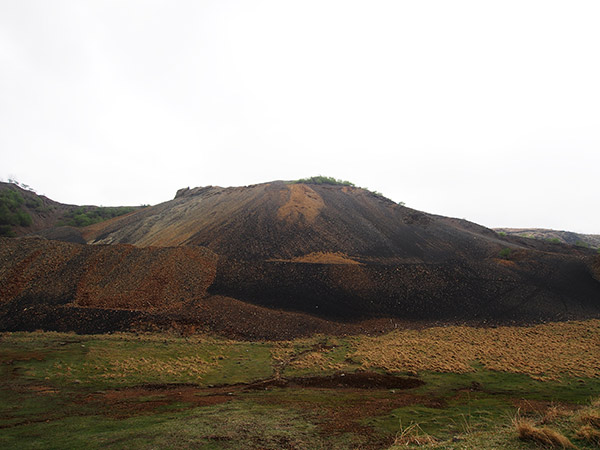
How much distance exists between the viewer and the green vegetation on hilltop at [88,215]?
6059 cm

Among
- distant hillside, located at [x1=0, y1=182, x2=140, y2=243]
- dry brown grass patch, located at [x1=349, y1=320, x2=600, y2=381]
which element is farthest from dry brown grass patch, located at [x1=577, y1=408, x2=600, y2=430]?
distant hillside, located at [x1=0, y1=182, x2=140, y2=243]

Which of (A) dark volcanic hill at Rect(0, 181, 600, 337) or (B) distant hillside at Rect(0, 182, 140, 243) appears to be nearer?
(A) dark volcanic hill at Rect(0, 181, 600, 337)

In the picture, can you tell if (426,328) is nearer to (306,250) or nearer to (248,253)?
(306,250)

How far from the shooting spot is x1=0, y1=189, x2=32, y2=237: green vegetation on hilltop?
46.6 m

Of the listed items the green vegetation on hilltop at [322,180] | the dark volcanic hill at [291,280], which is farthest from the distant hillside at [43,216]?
the green vegetation on hilltop at [322,180]

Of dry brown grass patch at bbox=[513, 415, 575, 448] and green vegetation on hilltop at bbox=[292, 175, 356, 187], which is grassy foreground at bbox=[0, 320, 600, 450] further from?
green vegetation on hilltop at bbox=[292, 175, 356, 187]

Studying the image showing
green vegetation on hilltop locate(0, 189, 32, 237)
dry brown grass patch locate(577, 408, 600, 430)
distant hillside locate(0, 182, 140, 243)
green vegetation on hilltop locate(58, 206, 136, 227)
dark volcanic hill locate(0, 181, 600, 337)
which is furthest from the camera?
green vegetation on hilltop locate(58, 206, 136, 227)

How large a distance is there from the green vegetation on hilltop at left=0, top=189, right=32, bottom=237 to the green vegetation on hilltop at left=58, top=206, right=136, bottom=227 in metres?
6.66

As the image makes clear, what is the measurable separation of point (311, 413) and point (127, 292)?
19245 mm

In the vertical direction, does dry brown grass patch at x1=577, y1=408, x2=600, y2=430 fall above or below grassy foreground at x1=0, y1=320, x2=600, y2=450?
above

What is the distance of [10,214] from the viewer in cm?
5053

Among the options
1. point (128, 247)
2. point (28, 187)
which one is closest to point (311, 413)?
point (128, 247)

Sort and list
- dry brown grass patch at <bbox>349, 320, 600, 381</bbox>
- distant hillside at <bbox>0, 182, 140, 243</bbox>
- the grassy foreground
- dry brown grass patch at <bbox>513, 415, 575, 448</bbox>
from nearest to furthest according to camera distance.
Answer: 1. dry brown grass patch at <bbox>513, 415, 575, 448</bbox>
2. the grassy foreground
3. dry brown grass patch at <bbox>349, 320, 600, 381</bbox>
4. distant hillside at <bbox>0, 182, 140, 243</bbox>

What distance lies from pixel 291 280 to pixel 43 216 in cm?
6133
